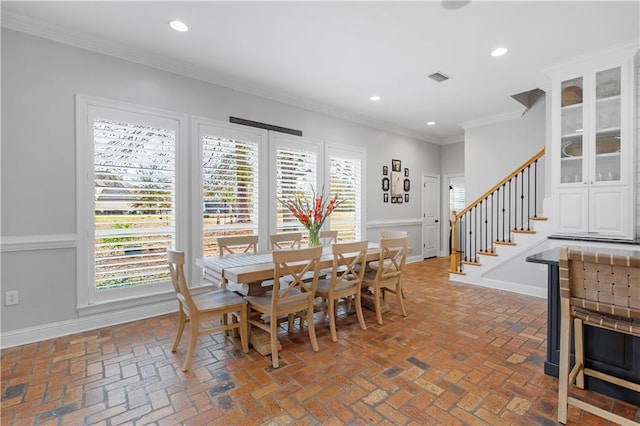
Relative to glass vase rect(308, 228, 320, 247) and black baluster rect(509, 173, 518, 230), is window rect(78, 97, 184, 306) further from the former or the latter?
black baluster rect(509, 173, 518, 230)

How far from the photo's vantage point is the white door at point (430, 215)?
729 centimetres

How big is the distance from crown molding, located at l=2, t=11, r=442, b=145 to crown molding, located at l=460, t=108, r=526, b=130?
2.53 meters

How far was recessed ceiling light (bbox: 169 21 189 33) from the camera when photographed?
279 centimetres

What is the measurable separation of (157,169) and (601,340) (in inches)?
168

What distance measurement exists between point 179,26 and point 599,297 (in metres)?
3.79

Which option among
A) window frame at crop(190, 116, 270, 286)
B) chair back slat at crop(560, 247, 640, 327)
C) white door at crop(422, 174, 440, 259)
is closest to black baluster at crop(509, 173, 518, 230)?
white door at crop(422, 174, 440, 259)

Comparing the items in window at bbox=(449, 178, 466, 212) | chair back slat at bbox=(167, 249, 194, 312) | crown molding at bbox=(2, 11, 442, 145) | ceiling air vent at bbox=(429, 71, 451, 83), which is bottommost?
chair back slat at bbox=(167, 249, 194, 312)

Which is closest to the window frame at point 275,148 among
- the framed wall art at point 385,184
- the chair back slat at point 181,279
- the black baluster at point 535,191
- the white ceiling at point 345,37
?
the white ceiling at point 345,37

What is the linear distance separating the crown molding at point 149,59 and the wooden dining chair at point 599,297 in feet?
13.0

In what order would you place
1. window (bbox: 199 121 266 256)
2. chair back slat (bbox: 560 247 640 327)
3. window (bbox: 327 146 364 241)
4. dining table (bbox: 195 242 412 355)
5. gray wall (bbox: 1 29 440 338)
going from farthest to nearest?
1. window (bbox: 327 146 364 241)
2. window (bbox: 199 121 266 256)
3. gray wall (bbox: 1 29 440 338)
4. dining table (bbox: 195 242 412 355)
5. chair back slat (bbox: 560 247 640 327)

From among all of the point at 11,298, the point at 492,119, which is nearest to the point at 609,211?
the point at 492,119

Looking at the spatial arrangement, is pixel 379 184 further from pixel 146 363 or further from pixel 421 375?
pixel 146 363

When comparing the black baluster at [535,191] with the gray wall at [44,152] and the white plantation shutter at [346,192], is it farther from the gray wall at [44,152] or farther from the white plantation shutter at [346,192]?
the gray wall at [44,152]

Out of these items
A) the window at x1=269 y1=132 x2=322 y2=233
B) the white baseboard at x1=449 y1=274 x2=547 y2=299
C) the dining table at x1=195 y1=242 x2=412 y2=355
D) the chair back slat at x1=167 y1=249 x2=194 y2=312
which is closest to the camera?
the chair back slat at x1=167 y1=249 x2=194 y2=312
